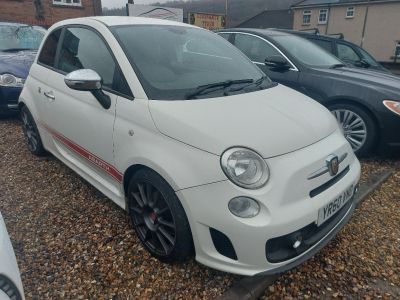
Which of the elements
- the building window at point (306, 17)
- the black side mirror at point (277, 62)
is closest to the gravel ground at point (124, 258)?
the black side mirror at point (277, 62)

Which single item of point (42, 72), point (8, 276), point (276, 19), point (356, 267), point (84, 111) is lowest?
point (356, 267)

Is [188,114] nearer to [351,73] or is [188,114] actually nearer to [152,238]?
[152,238]

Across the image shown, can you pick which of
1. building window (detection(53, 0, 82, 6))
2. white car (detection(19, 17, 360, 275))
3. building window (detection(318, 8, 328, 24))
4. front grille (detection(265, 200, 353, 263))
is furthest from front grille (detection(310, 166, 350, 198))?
building window (detection(318, 8, 328, 24))

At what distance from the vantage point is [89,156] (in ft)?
8.96

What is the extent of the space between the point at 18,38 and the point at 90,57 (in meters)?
4.59

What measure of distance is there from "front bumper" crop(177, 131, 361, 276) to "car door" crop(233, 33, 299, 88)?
106 inches

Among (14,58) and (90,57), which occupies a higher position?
(90,57)

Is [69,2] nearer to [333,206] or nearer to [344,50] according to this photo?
[344,50]

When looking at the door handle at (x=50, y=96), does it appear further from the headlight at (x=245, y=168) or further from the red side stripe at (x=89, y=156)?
the headlight at (x=245, y=168)

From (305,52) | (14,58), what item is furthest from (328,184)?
(14,58)

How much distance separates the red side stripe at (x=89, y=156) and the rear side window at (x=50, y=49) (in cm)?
70

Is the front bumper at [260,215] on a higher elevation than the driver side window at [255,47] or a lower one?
lower

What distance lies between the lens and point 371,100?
3.79 meters

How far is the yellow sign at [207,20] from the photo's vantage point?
56.2 feet
